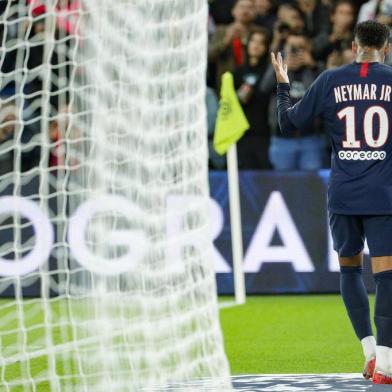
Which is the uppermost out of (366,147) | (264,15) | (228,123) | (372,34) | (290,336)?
(264,15)

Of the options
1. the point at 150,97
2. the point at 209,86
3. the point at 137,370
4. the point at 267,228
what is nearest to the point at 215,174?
the point at 267,228

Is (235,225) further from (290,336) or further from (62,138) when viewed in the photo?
(62,138)

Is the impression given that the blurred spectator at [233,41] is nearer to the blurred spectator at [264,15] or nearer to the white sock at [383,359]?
the blurred spectator at [264,15]

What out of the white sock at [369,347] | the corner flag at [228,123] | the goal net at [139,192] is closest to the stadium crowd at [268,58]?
the corner flag at [228,123]

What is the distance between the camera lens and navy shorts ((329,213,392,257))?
6.17m

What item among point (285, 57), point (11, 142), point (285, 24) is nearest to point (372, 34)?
point (11, 142)

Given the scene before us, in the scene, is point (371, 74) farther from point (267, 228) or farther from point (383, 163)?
point (267, 228)

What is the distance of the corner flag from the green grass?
1480 mm

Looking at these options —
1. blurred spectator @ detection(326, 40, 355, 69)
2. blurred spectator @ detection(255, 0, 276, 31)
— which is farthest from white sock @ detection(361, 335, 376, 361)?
blurred spectator @ detection(255, 0, 276, 31)

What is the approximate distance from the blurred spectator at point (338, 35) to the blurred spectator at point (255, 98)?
617mm

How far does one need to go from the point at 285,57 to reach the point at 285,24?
0.68 meters

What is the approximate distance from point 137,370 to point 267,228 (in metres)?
5.30

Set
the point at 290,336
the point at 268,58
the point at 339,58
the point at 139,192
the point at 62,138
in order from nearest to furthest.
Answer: the point at 139,192 < the point at 62,138 < the point at 290,336 < the point at 339,58 < the point at 268,58

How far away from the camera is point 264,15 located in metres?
13.1
